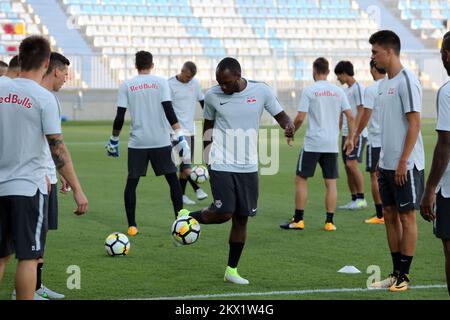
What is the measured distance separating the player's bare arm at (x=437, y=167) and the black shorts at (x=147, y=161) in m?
5.46

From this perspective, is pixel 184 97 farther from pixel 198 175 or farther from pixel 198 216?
pixel 198 216

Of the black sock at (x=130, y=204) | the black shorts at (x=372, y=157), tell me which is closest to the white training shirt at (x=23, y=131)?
the black sock at (x=130, y=204)

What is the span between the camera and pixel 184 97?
48.0 feet

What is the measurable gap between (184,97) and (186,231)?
6246 mm

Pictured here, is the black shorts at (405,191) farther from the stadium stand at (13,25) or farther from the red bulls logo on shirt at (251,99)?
the stadium stand at (13,25)

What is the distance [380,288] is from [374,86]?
5.35 metres

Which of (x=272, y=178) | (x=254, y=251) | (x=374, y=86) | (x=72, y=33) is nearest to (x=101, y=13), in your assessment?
(x=72, y=33)

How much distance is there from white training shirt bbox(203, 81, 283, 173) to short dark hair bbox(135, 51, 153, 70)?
3036 mm

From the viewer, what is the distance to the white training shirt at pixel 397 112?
7.98m

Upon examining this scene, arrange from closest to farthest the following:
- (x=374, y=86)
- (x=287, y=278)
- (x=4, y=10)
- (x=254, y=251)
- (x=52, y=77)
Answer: (x=52, y=77) → (x=287, y=278) → (x=254, y=251) → (x=374, y=86) → (x=4, y=10)

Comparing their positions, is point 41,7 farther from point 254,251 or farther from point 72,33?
point 254,251

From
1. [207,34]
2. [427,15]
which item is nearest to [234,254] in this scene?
[207,34]

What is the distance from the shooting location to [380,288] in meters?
8.13
